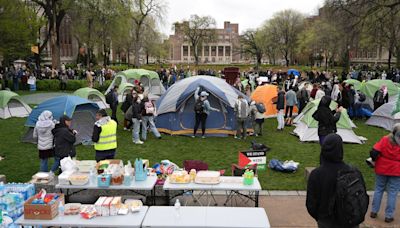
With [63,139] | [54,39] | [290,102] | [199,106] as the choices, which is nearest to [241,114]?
[199,106]

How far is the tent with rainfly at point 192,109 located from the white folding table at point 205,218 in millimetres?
7678

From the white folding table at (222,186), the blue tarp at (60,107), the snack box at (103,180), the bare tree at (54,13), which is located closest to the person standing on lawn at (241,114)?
the blue tarp at (60,107)

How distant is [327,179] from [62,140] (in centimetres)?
565

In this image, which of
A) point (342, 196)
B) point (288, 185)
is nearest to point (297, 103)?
point (288, 185)

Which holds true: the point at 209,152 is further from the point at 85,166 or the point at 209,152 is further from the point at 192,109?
the point at 85,166

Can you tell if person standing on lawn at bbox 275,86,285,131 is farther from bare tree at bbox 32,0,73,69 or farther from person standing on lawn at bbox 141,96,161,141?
bare tree at bbox 32,0,73,69

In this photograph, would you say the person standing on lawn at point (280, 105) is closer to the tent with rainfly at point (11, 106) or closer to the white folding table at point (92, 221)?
the white folding table at point (92, 221)

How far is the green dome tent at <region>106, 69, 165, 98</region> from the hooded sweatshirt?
15881 mm

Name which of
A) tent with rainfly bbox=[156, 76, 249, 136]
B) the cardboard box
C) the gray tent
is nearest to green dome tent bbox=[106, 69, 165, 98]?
tent with rainfly bbox=[156, 76, 249, 136]

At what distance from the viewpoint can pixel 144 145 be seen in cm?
1176

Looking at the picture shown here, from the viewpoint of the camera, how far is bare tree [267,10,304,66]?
212ft

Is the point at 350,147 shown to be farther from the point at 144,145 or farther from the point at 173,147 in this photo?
the point at 144,145

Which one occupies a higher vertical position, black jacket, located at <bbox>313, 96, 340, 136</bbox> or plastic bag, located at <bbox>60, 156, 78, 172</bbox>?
black jacket, located at <bbox>313, 96, 340, 136</bbox>

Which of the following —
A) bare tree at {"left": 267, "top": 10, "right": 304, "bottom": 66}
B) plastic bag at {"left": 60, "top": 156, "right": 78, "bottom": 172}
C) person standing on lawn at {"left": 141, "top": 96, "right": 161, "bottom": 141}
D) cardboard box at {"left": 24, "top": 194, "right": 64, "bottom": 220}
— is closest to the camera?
cardboard box at {"left": 24, "top": 194, "right": 64, "bottom": 220}
